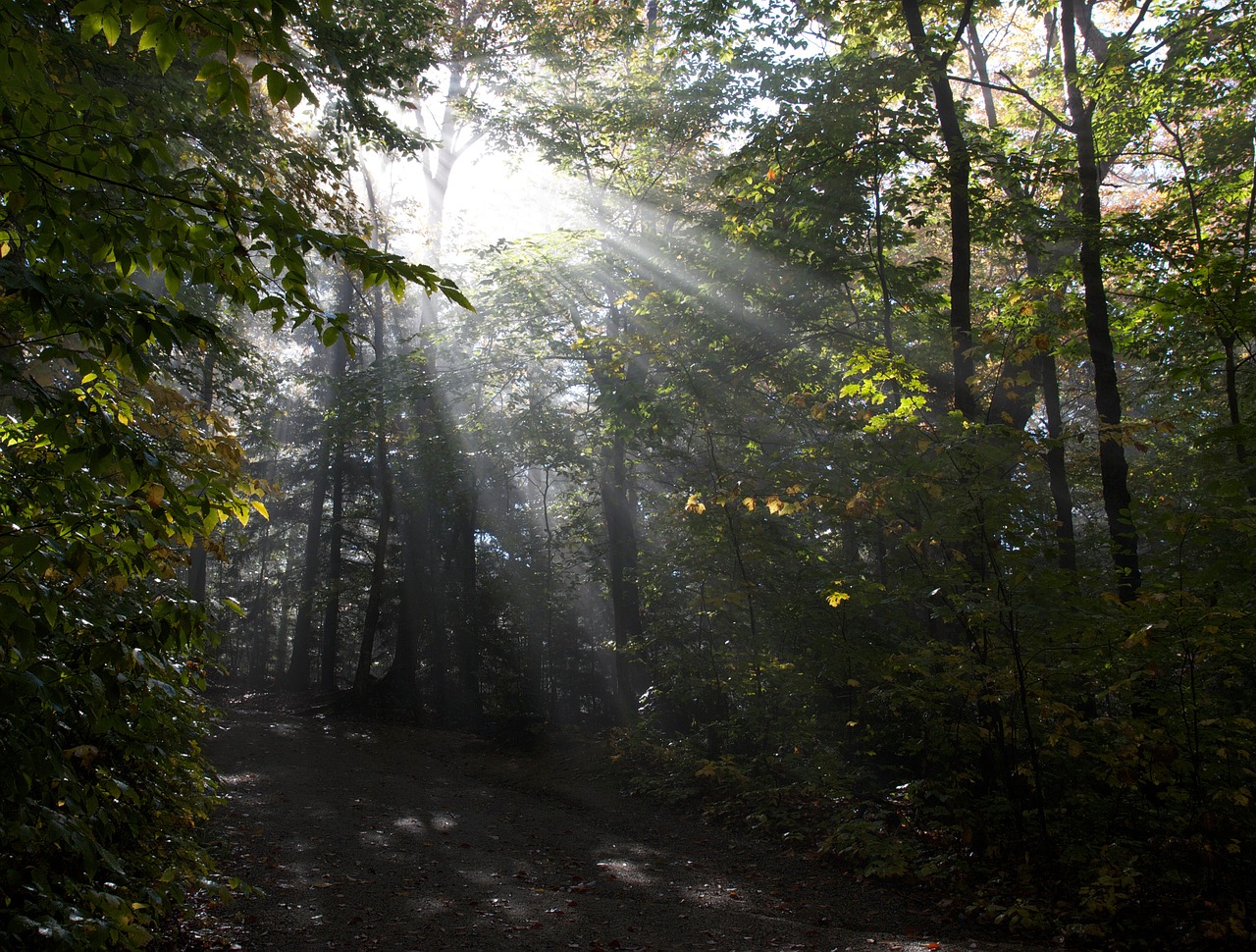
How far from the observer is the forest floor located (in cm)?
547

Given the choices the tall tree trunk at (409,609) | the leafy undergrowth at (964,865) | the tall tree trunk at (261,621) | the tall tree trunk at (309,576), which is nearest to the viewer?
the leafy undergrowth at (964,865)

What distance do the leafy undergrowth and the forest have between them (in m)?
0.04

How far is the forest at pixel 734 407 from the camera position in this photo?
2555mm

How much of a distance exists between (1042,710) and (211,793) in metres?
5.76

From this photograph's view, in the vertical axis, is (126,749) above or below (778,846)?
above

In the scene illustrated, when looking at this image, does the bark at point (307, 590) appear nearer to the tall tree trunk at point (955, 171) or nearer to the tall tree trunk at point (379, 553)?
the tall tree trunk at point (379, 553)

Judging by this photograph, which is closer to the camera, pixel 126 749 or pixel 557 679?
pixel 126 749

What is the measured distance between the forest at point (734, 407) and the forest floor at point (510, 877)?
654 millimetres

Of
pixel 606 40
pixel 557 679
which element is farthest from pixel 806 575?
pixel 557 679

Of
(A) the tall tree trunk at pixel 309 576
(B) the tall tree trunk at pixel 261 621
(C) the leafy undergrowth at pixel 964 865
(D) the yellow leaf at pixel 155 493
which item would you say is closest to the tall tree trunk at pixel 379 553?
(A) the tall tree trunk at pixel 309 576

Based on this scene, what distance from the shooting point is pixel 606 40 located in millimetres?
15000

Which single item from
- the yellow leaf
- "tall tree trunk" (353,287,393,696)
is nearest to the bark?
"tall tree trunk" (353,287,393,696)

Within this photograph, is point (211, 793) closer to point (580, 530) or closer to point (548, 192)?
point (580, 530)

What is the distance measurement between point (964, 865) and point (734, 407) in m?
7.81
